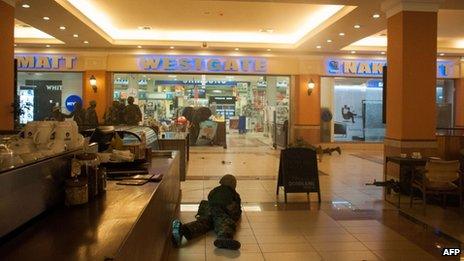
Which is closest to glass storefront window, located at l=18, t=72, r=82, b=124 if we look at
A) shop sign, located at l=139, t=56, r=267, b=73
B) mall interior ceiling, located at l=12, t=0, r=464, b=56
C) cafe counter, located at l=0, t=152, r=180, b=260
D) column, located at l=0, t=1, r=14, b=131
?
mall interior ceiling, located at l=12, t=0, r=464, b=56

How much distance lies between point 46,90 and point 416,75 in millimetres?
11994

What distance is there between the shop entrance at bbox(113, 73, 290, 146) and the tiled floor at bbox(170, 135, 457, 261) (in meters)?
7.24

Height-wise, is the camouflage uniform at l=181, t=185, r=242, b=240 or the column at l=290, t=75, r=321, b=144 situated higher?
the column at l=290, t=75, r=321, b=144

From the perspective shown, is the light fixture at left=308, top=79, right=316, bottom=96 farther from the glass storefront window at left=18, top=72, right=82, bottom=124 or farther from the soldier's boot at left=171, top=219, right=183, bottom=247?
the soldier's boot at left=171, top=219, right=183, bottom=247

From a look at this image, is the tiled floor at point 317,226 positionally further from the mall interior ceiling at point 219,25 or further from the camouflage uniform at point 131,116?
the mall interior ceiling at point 219,25

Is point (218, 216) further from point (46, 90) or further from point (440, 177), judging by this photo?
point (46, 90)

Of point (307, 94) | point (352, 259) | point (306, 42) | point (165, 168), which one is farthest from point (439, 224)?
point (307, 94)

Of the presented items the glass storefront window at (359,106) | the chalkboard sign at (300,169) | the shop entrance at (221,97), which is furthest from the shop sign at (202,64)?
the chalkboard sign at (300,169)

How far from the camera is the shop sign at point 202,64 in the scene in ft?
44.0

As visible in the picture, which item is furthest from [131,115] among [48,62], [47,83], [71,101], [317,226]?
[317,226]

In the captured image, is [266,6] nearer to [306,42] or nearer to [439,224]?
[306,42]

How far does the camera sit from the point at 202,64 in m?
13.6

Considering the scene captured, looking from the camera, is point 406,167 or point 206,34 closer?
point 406,167

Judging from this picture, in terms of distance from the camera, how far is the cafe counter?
56.7 inches
